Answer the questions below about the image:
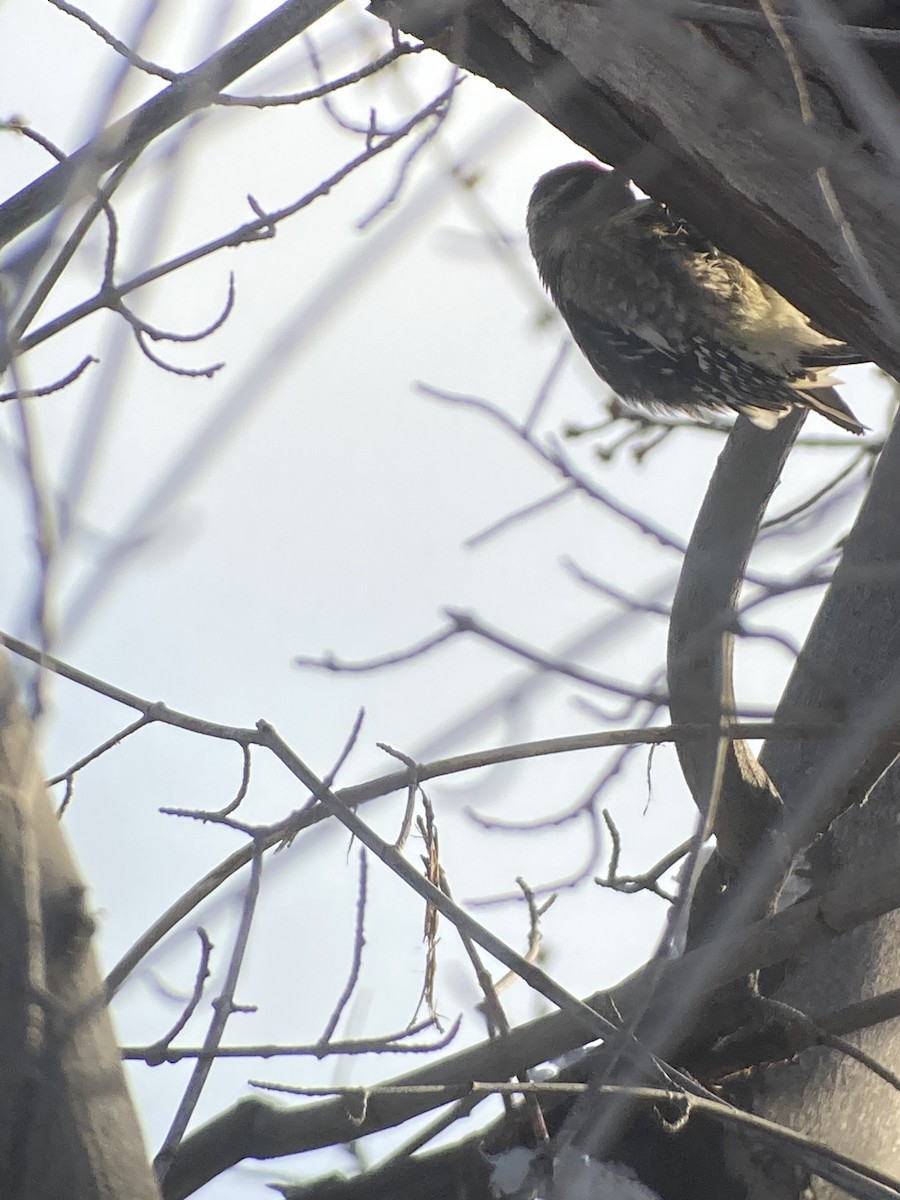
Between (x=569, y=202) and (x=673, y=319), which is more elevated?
(x=569, y=202)

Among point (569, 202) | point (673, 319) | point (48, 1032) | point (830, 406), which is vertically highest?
point (569, 202)

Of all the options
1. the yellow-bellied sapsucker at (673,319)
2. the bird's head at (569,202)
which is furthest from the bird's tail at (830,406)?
the bird's head at (569,202)

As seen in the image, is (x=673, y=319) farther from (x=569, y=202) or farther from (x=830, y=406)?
(x=569, y=202)

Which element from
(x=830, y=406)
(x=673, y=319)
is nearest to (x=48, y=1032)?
(x=830, y=406)

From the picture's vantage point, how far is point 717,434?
332 centimetres

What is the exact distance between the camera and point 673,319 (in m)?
2.97

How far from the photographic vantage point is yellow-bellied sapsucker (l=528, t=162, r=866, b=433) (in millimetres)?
2734

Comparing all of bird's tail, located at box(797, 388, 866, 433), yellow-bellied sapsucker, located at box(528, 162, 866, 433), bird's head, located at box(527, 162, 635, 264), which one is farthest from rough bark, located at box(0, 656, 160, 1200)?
bird's head, located at box(527, 162, 635, 264)

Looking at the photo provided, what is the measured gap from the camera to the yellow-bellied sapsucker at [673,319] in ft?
8.97

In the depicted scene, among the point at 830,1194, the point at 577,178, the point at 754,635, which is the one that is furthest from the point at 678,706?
the point at 577,178

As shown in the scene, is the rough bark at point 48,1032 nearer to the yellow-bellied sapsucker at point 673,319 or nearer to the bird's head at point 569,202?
the yellow-bellied sapsucker at point 673,319

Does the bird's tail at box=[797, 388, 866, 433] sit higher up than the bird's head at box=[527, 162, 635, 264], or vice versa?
the bird's head at box=[527, 162, 635, 264]

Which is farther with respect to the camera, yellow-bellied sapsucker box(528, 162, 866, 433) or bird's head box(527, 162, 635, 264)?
bird's head box(527, 162, 635, 264)

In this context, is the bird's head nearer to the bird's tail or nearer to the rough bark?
the bird's tail
